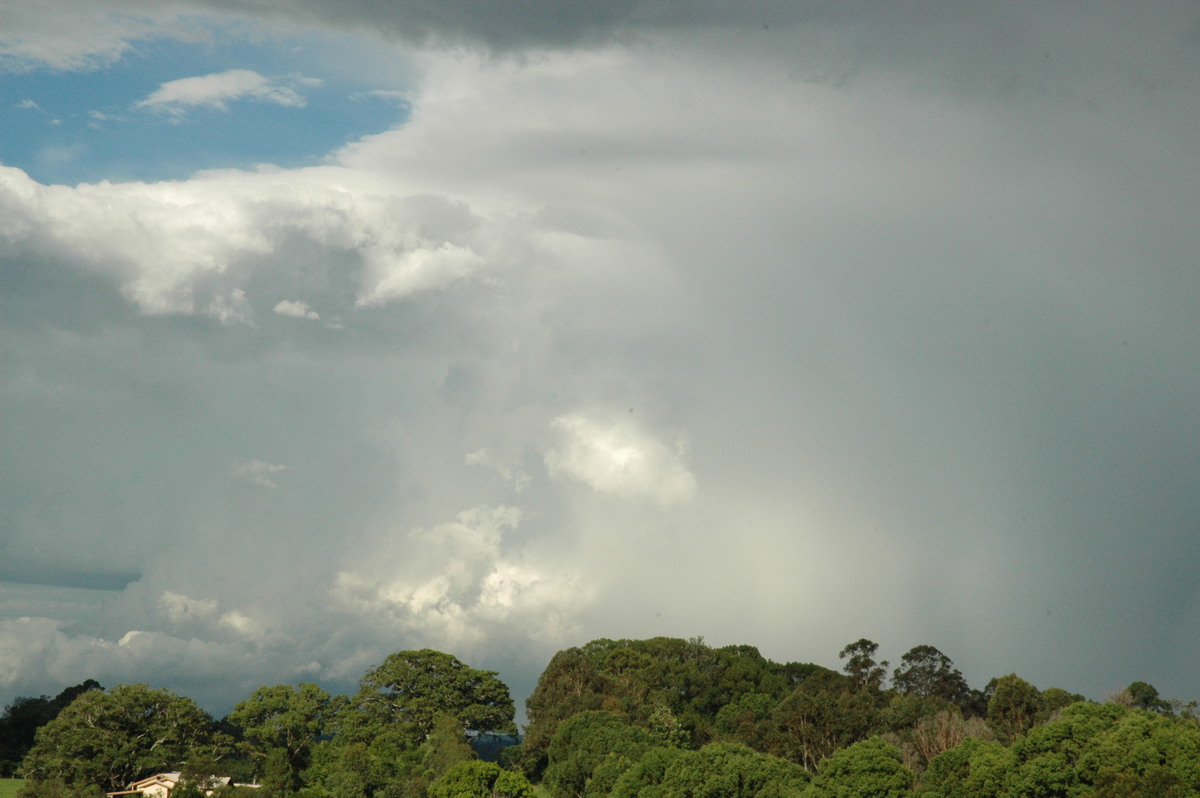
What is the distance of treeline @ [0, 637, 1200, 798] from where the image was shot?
8044cm

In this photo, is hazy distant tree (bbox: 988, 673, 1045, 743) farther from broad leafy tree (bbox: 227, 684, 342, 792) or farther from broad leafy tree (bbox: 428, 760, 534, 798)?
broad leafy tree (bbox: 227, 684, 342, 792)

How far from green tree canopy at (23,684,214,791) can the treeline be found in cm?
22

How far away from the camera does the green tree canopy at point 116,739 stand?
118 metres

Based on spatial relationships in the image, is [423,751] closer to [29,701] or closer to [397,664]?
[397,664]

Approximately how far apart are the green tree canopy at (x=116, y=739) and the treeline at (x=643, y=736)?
0.71ft

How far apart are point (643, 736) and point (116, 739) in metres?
62.2

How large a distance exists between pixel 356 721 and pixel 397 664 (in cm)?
1031

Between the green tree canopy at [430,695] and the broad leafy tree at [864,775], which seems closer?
the broad leafy tree at [864,775]

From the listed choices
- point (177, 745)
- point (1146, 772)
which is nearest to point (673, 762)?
point (1146, 772)

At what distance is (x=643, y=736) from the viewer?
348ft

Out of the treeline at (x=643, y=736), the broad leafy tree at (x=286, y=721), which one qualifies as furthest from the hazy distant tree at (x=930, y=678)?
the broad leafy tree at (x=286, y=721)

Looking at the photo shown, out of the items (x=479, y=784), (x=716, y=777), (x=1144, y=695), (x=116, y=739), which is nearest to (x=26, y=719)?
(x=116, y=739)

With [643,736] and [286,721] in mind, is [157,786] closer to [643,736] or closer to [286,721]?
[286,721]

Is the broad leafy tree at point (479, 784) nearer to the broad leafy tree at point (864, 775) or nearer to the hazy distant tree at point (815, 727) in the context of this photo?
the broad leafy tree at point (864, 775)
